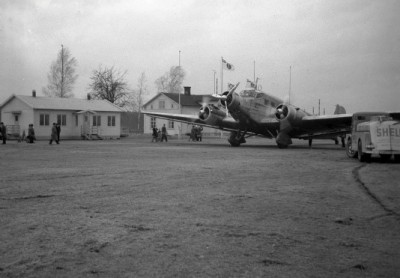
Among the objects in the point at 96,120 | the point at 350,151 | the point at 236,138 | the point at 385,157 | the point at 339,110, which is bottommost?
the point at 385,157

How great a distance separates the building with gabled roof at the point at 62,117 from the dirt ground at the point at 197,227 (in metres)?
32.7

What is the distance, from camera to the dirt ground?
4.74m

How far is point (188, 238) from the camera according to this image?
5.81m

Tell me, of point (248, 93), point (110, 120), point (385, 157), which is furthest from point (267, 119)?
point (110, 120)

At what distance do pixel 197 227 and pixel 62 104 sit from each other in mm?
41917

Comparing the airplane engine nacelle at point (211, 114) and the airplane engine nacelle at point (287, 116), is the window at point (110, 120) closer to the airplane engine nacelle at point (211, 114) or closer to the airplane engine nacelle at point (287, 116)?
the airplane engine nacelle at point (211, 114)

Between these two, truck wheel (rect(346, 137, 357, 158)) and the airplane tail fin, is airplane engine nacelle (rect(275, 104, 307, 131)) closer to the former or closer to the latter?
truck wheel (rect(346, 137, 357, 158))

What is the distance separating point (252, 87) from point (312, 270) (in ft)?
94.8

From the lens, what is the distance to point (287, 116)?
29.6 m

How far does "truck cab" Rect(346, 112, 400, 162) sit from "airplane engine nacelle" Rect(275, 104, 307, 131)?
10105 millimetres

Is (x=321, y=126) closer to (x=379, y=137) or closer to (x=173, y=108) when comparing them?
(x=379, y=137)

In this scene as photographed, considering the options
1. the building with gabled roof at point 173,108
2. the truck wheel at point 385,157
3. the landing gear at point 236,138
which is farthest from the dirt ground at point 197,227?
the building with gabled roof at point 173,108

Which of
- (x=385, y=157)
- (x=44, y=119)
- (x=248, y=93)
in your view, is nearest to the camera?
(x=385, y=157)

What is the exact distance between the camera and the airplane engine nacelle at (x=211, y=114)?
110 feet
